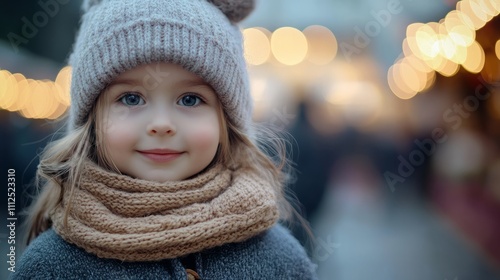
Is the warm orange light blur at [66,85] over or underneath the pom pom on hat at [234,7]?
underneath

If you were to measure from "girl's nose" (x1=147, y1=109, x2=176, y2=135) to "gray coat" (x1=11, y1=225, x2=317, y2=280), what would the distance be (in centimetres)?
38

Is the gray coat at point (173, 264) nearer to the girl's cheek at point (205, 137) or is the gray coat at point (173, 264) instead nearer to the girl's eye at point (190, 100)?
the girl's cheek at point (205, 137)

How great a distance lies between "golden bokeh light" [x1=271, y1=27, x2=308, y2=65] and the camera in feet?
26.9

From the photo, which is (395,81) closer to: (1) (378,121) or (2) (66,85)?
(1) (378,121)

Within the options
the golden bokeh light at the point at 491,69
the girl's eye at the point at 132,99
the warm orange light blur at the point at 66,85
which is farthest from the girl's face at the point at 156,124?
the golden bokeh light at the point at 491,69

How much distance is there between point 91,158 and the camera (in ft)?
6.02

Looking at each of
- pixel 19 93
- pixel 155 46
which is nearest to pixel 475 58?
pixel 19 93

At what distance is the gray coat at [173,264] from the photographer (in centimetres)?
167

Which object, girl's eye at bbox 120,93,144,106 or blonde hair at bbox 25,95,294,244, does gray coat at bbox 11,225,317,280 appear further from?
girl's eye at bbox 120,93,144,106

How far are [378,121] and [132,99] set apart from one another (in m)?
6.00

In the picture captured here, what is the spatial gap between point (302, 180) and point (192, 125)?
129 inches

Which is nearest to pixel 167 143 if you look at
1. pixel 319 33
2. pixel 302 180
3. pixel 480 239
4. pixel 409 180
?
pixel 302 180

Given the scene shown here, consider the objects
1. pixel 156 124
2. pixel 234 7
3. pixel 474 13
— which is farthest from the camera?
pixel 474 13

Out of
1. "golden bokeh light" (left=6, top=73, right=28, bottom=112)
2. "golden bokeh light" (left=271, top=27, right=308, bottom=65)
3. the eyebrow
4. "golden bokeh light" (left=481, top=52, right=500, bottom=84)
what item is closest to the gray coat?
the eyebrow
